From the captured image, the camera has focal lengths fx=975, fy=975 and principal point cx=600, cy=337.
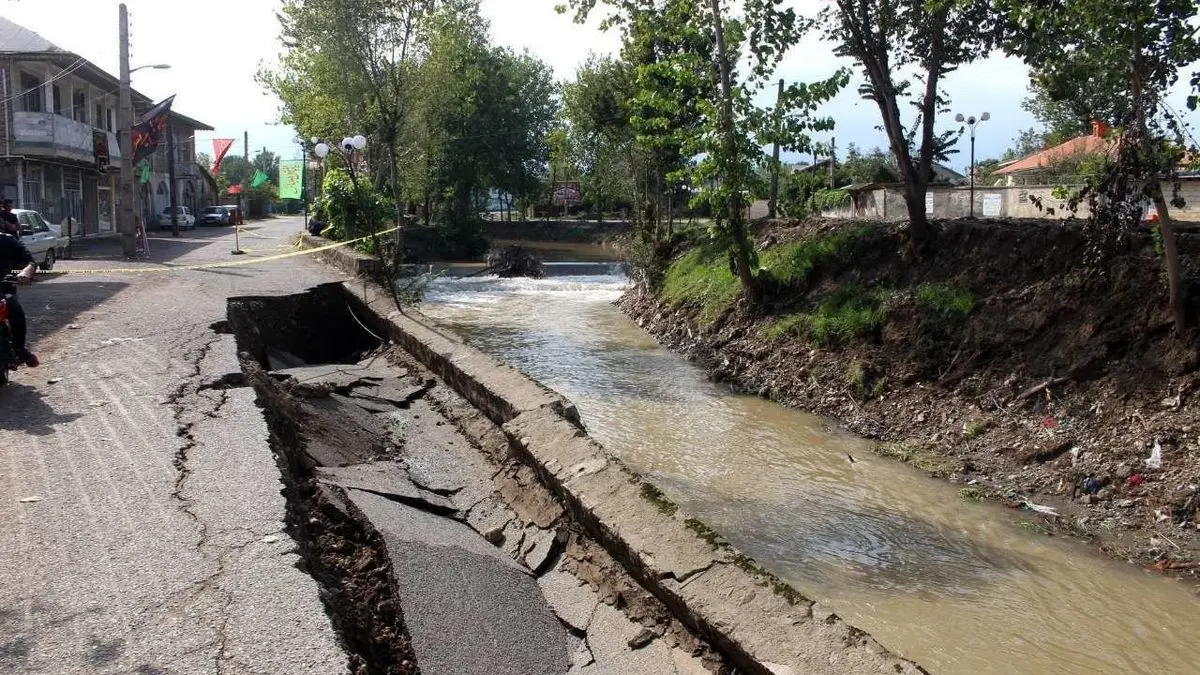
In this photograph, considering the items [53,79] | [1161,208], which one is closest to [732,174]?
[1161,208]

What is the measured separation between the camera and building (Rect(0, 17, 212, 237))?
100ft

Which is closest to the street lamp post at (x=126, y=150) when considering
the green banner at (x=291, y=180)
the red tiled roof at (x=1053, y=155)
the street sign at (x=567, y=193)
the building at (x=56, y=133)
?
the building at (x=56, y=133)

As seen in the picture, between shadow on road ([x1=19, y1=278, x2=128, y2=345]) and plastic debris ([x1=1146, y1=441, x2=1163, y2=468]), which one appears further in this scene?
shadow on road ([x1=19, y1=278, x2=128, y2=345])

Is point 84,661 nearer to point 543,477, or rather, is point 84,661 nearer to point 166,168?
point 543,477

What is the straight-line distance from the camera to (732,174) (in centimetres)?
1512

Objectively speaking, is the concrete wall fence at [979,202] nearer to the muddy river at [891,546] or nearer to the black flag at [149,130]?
the muddy river at [891,546]

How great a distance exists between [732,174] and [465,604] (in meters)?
11.3

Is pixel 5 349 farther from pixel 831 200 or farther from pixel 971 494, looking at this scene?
pixel 831 200

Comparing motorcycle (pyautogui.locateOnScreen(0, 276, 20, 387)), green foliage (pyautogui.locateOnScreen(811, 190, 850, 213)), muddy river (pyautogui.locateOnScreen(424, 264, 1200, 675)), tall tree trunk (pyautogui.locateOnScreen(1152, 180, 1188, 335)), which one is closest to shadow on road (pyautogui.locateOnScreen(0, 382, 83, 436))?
motorcycle (pyautogui.locateOnScreen(0, 276, 20, 387))

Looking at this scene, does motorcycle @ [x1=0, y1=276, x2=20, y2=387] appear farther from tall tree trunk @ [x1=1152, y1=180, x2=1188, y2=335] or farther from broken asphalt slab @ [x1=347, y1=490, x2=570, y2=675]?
tall tree trunk @ [x1=1152, y1=180, x2=1188, y2=335]

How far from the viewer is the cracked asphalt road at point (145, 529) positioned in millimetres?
3553

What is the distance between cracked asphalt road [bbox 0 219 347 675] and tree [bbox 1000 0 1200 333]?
7499 millimetres

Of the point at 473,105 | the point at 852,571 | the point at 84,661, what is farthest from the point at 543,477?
the point at 473,105

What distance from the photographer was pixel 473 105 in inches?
1752
